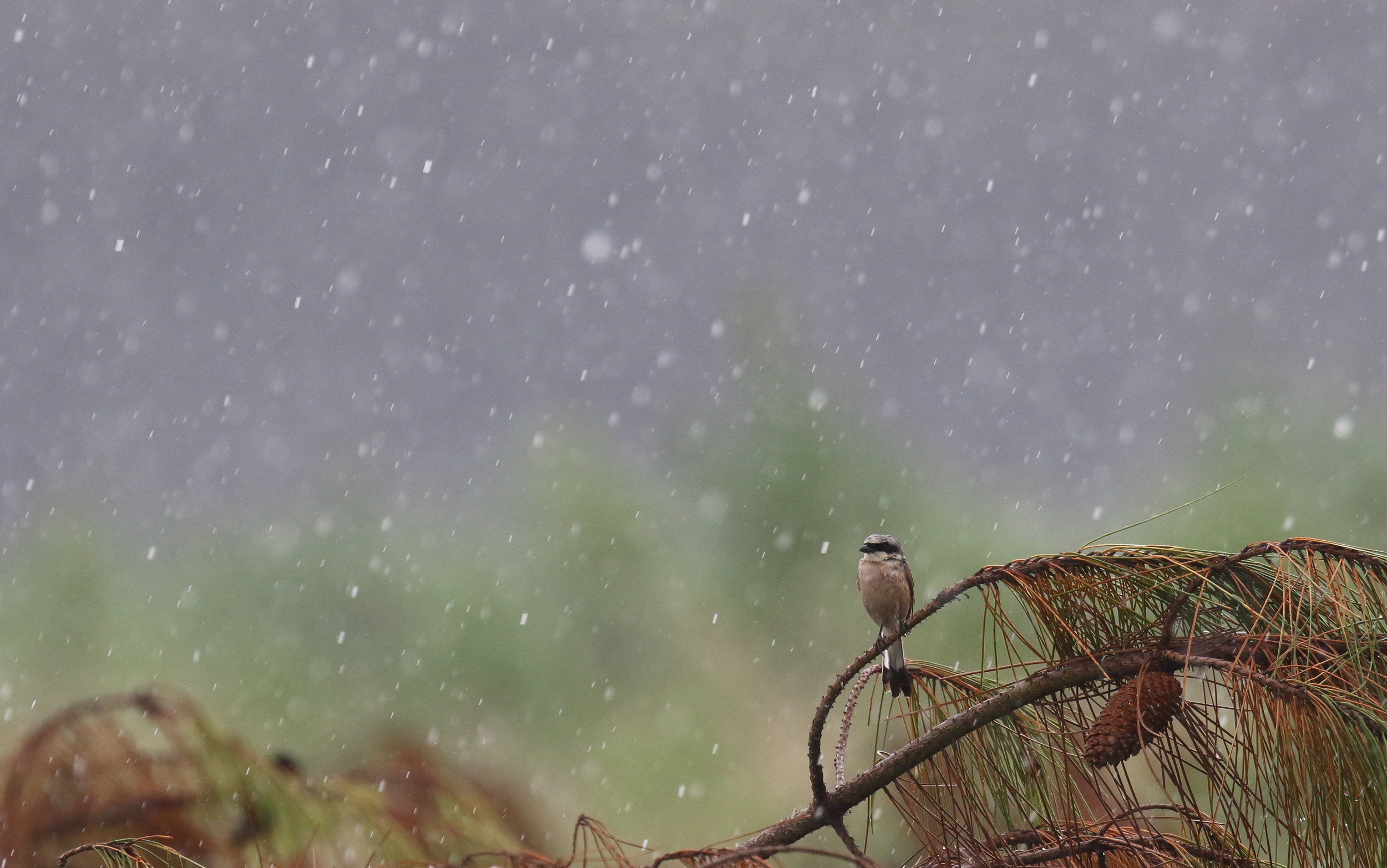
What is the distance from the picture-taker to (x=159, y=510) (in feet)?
78.1

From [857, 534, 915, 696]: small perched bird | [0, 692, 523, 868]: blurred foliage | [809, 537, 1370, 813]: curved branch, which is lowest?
[809, 537, 1370, 813]: curved branch

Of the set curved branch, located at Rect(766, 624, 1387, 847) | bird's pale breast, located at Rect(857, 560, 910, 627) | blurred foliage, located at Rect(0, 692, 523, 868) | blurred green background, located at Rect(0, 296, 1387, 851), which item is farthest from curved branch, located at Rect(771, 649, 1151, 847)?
blurred green background, located at Rect(0, 296, 1387, 851)

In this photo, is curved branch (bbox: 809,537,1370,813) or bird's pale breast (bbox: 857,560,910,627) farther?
bird's pale breast (bbox: 857,560,910,627)

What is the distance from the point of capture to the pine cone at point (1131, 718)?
1103mm

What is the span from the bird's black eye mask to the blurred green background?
414cm

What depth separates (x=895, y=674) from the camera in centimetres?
142

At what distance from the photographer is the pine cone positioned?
110 centimetres

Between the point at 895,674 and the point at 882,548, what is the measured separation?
0.90m

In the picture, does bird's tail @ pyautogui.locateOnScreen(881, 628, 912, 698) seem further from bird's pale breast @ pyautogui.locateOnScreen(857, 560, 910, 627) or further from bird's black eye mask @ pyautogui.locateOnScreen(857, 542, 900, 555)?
bird's black eye mask @ pyautogui.locateOnScreen(857, 542, 900, 555)

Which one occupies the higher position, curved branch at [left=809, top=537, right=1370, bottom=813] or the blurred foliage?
the blurred foliage

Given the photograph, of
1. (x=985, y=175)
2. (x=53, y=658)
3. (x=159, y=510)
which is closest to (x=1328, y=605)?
(x=53, y=658)

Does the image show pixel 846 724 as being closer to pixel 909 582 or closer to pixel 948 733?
pixel 948 733

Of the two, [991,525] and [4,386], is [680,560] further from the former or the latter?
[4,386]

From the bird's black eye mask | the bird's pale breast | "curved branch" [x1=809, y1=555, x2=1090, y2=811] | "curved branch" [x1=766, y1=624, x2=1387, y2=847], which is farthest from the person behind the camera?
the bird's black eye mask
